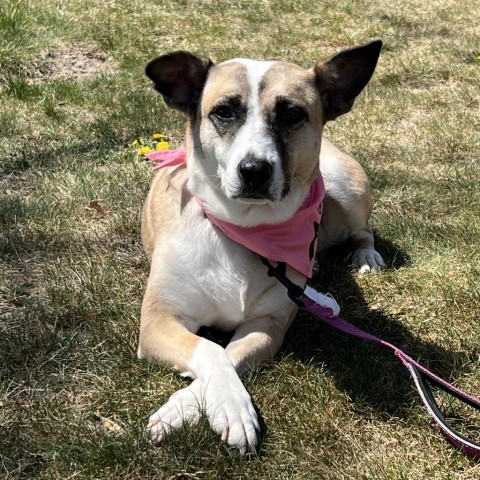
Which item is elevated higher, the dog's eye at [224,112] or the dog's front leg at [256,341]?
the dog's eye at [224,112]

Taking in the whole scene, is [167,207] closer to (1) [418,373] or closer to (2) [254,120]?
(2) [254,120]

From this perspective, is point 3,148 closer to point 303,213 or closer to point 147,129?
point 147,129

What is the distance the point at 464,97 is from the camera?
6680 mm

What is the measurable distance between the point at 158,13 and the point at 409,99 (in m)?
3.67

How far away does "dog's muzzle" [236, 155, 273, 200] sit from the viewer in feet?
8.53

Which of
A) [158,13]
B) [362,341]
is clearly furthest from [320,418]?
[158,13]

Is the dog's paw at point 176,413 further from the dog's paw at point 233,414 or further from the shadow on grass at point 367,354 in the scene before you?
the shadow on grass at point 367,354

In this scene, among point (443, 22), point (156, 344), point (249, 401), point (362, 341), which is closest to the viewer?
point (249, 401)

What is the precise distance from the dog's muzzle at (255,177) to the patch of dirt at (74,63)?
447 centimetres

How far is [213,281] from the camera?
9.55 feet

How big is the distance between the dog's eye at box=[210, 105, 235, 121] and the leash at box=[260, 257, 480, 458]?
0.65m

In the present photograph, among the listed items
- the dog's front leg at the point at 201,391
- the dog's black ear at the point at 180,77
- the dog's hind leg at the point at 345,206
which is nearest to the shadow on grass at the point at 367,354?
the dog's front leg at the point at 201,391

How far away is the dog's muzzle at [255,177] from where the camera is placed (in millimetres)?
2600

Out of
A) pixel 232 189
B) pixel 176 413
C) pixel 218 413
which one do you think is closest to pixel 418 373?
pixel 218 413
